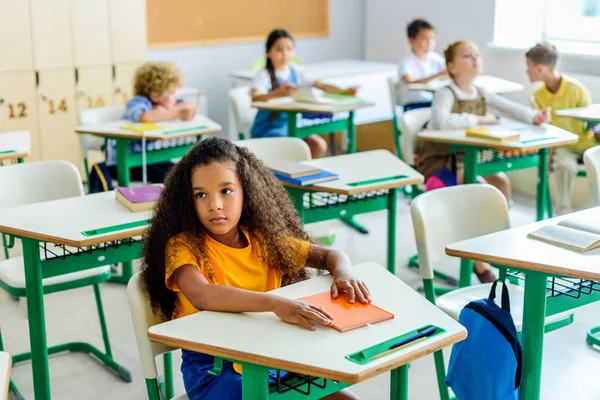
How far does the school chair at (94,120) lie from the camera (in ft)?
13.8

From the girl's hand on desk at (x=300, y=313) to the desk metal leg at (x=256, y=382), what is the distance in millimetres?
145

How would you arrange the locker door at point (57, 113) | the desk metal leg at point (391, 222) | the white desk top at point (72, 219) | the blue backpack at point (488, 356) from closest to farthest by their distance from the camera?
the blue backpack at point (488, 356), the white desk top at point (72, 219), the desk metal leg at point (391, 222), the locker door at point (57, 113)

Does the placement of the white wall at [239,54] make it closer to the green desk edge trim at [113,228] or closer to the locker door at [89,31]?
the locker door at [89,31]

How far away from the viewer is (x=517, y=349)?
2037 mm

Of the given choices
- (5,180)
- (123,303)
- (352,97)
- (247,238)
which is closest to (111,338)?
(123,303)

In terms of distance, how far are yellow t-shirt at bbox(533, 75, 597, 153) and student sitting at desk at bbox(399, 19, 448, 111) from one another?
1.07m

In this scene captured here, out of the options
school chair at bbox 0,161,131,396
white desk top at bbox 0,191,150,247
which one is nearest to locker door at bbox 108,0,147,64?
school chair at bbox 0,161,131,396

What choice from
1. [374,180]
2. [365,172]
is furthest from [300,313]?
[365,172]

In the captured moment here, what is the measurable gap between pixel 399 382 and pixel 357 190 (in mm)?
1169

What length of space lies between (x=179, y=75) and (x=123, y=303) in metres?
1.35

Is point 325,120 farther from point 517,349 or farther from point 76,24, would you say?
point 517,349

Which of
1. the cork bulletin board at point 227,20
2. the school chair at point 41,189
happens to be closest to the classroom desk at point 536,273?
the school chair at point 41,189

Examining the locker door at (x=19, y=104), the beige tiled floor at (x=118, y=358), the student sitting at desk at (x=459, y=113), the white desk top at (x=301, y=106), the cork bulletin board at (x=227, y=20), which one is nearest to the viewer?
the beige tiled floor at (x=118, y=358)

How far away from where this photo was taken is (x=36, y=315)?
2521 mm
